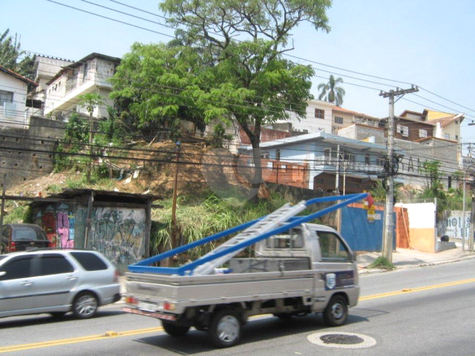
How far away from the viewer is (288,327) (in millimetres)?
9727

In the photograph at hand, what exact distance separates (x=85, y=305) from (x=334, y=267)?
19.1 ft

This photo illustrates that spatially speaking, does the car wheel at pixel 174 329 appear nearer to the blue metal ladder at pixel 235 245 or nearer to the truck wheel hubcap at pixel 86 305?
the blue metal ladder at pixel 235 245

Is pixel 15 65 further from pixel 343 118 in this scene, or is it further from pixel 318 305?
pixel 318 305

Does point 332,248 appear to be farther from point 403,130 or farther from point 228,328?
point 403,130

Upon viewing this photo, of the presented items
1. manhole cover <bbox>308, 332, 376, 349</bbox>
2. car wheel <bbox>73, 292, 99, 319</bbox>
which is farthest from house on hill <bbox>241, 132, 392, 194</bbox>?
manhole cover <bbox>308, 332, 376, 349</bbox>

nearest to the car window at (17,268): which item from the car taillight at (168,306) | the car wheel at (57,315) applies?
the car wheel at (57,315)

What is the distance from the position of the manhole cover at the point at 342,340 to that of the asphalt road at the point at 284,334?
2cm

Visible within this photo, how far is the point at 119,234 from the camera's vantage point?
19734 mm

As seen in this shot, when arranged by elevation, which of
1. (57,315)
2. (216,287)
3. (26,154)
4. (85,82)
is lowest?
(57,315)

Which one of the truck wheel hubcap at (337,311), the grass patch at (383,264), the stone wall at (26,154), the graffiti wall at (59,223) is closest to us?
the truck wheel hubcap at (337,311)

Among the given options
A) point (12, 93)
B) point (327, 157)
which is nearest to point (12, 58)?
point (12, 93)

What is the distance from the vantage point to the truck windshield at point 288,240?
9680mm

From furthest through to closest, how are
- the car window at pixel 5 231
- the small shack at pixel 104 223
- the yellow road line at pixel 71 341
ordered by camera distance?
the small shack at pixel 104 223 < the car window at pixel 5 231 < the yellow road line at pixel 71 341

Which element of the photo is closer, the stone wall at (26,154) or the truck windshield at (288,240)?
the truck windshield at (288,240)
